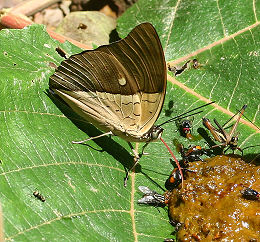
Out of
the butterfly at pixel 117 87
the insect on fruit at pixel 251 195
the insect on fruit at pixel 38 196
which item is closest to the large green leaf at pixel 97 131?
the insect on fruit at pixel 38 196

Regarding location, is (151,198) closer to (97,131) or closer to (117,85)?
(97,131)

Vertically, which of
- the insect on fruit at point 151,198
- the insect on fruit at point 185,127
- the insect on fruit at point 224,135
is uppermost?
the insect on fruit at point 185,127

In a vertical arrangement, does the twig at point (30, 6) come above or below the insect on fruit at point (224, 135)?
above

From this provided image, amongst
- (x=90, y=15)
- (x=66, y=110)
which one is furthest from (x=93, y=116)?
(x=90, y=15)

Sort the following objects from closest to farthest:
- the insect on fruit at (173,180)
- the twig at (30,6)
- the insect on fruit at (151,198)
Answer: the insect on fruit at (151,198)
the insect on fruit at (173,180)
the twig at (30,6)

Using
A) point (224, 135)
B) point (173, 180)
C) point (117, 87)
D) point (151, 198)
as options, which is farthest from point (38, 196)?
point (224, 135)

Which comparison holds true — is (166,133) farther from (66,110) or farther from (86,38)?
(86,38)

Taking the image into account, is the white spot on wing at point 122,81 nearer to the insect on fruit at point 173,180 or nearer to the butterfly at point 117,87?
the butterfly at point 117,87

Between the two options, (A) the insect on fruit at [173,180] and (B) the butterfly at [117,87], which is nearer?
(B) the butterfly at [117,87]

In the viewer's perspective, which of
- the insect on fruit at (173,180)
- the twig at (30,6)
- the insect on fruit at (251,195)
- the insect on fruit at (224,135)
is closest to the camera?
the insect on fruit at (251,195)
